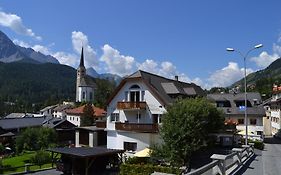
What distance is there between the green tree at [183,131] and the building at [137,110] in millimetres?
8183

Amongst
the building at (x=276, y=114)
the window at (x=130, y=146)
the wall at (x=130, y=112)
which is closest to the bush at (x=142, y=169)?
the window at (x=130, y=146)

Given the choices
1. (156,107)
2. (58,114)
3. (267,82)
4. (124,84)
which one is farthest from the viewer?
(267,82)

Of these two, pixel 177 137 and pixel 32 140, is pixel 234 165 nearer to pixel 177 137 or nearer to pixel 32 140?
pixel 177 137

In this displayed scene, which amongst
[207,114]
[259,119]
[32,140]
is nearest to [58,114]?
[32,140]

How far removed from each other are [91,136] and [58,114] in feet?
359

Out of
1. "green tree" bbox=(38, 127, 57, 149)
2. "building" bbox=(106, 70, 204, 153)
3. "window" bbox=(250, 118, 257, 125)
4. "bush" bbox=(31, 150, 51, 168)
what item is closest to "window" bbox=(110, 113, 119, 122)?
"building" bbox=(106, 70, 204, 153)

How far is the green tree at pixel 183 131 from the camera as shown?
29.7 metres

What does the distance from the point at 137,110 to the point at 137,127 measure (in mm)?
2906

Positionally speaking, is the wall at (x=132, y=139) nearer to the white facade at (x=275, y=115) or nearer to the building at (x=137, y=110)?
the building at (x=137, y=110)

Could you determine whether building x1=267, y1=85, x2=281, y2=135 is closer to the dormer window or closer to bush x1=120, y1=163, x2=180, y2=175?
the dormer window

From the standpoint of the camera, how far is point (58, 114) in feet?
504

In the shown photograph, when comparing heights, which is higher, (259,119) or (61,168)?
(259,119)

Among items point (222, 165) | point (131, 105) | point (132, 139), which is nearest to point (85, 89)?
point (131, 105)

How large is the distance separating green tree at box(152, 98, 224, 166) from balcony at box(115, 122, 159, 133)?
7.81 meters
